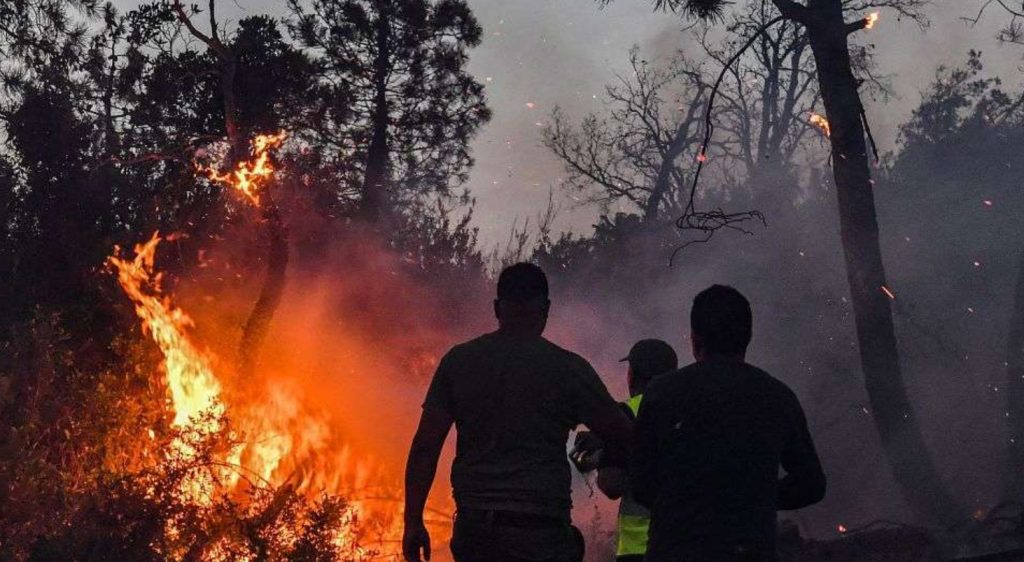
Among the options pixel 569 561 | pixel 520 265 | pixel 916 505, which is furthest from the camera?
pixel 916 505

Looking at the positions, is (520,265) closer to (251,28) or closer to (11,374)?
(11,374)

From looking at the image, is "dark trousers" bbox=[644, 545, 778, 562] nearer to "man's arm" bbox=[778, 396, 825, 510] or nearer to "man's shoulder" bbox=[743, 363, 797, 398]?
"man's arm" bbox=[778, 396, 825, 510]

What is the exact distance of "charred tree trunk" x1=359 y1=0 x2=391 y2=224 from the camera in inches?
841

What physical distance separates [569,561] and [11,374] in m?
6.85

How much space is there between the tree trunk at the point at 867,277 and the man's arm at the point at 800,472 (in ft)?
23.9

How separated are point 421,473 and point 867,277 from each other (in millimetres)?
7353

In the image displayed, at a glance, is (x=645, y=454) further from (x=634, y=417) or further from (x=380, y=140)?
(x=380, y=140)

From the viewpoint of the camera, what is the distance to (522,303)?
390 cm

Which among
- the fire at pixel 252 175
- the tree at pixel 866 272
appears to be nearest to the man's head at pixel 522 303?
the tree at pixel 866 272

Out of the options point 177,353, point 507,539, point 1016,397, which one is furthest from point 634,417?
point 1016,397

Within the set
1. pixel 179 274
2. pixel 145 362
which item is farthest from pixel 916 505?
pixel 179 274

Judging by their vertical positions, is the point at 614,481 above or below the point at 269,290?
below

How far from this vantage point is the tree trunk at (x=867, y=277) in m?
10.1

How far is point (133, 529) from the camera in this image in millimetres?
6246
